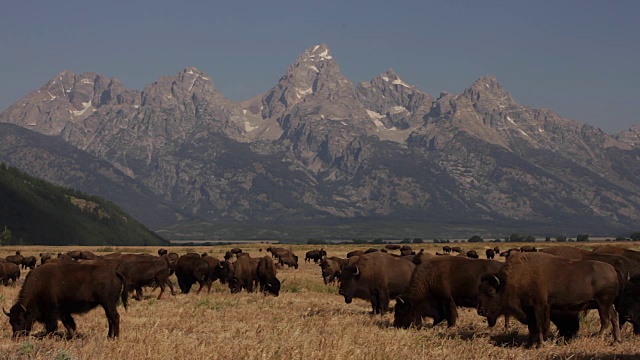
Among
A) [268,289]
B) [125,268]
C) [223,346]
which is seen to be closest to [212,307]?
[125,268]

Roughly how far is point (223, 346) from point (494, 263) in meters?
10.2

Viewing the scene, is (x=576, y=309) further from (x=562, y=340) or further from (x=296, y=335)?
(x=296, y=335)

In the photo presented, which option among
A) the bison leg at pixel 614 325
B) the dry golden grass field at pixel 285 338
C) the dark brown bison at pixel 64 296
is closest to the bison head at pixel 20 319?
the dark brown bison at pixel 64 296

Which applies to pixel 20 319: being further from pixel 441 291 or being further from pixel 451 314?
pixel 451 314

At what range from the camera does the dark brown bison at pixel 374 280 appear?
25.9m

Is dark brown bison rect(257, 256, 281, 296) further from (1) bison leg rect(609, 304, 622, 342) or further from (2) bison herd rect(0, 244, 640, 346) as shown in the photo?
(1) bison leg rect(609, 304, 622, 342)

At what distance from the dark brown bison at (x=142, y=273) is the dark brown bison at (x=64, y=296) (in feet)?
42.8

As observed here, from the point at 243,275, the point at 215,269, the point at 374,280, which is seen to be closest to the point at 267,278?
the point at 243,275

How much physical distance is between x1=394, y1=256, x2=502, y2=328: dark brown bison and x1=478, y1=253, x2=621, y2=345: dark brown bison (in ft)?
9.86

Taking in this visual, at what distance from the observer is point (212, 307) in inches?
1067

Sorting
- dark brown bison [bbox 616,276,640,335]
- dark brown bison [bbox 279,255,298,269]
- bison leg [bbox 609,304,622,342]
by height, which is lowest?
dark brown bison [bbox 279,255,298,269]

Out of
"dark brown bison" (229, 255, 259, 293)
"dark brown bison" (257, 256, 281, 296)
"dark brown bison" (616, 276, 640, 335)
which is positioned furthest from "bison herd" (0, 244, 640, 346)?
"dark brown bison" (229, 255, 259, 293)

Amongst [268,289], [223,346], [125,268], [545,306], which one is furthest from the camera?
[268,289]

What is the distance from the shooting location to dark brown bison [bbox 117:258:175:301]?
103 ft
